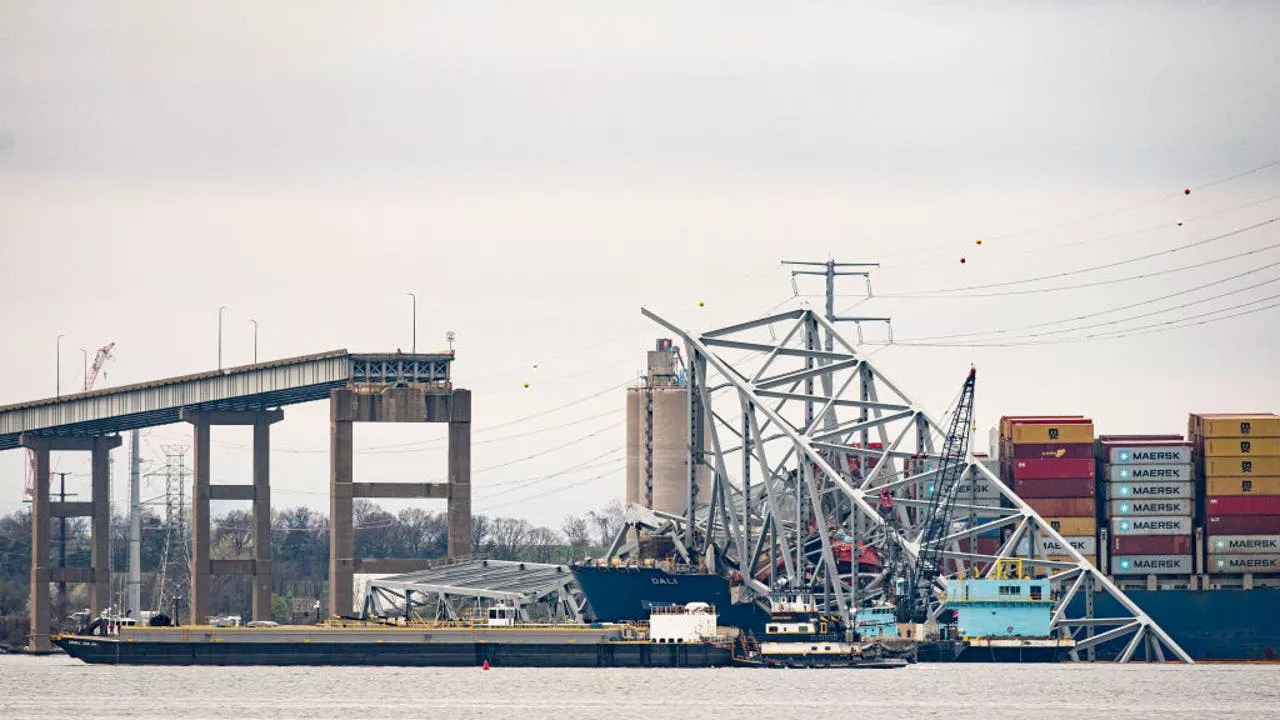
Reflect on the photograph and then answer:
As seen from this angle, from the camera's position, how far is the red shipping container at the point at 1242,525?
618 ft

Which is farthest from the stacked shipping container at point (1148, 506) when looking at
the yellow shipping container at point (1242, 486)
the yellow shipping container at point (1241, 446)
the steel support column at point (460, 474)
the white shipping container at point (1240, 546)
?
the steel support column at point (460, 474)

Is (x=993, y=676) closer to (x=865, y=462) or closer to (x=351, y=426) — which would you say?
(x=865, y=462)

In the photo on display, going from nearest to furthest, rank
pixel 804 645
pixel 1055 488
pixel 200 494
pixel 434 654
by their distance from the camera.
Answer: pixel 804 645, pixel 434 654, pixel 1055 488, pixel 200 494

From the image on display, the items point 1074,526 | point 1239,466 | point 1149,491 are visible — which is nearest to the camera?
point 1074,526

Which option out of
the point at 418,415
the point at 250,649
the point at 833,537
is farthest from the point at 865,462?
the point at 250,649

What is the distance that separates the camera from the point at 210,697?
450ft

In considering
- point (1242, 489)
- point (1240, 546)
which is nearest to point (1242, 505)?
point (1242, 489)

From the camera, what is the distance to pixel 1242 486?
189 metres

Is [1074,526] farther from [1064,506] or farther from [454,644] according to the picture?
[454,644]

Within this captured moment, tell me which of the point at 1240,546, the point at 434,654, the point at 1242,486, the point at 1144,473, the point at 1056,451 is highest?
→ the point at 1056,451

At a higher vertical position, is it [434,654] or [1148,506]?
[1148,506]

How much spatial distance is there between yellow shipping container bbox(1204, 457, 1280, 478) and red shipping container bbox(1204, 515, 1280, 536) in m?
3.15

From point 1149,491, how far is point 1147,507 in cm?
119

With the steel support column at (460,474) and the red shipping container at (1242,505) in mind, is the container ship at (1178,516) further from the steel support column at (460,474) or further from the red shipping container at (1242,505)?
the steel support column at (460,474)
